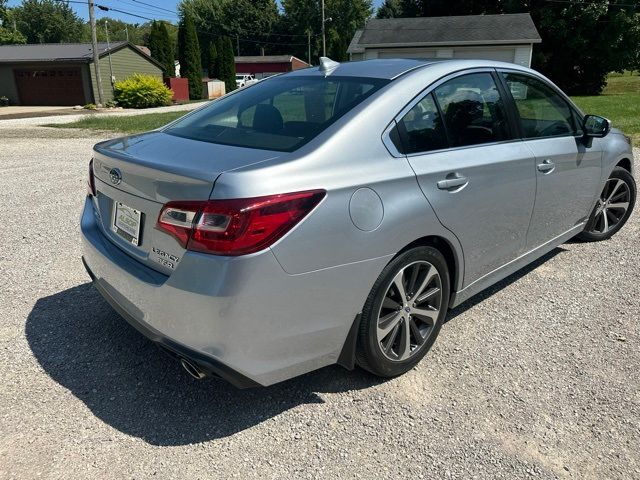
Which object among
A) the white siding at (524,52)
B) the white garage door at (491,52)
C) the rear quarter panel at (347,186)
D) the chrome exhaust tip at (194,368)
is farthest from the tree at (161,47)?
the chrome exhaust tip at (194,368)

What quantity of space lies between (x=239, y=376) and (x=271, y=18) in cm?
8804

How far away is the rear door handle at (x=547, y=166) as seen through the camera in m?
3.58

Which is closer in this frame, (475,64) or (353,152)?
(353,152)

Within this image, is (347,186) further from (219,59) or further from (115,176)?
(219,59)

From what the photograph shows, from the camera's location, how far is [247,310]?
7.16 ft

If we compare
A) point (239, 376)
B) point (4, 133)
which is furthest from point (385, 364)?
point (4, 133)

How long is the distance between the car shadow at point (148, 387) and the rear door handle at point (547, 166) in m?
1.83

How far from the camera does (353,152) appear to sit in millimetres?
2498

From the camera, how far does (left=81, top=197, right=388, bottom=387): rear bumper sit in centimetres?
217

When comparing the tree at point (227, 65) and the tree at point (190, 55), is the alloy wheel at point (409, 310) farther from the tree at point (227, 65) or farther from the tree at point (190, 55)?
the tree at point (227, 65)

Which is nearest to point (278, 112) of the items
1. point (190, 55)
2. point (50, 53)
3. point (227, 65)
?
point (190, 55)

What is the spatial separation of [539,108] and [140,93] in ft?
96.7

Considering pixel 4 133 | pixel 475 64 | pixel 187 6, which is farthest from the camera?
pixel 187 6

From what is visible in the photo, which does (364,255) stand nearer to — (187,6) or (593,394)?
(593,394)
